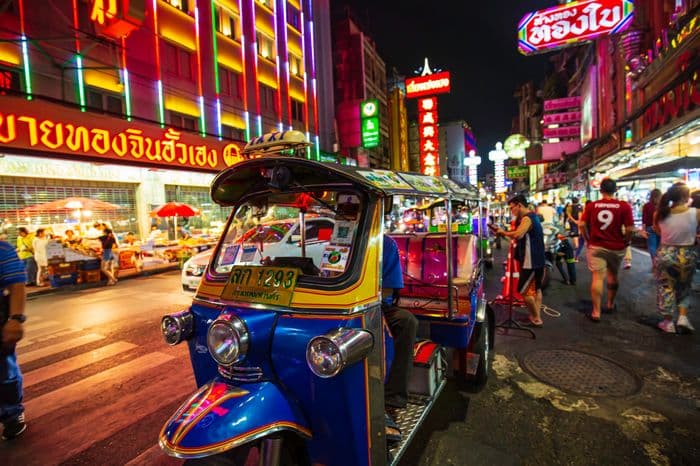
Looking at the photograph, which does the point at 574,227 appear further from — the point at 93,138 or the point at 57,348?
the point at 93,138

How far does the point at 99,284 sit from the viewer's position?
39.8 feet

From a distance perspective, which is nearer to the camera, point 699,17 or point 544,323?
point 544,323

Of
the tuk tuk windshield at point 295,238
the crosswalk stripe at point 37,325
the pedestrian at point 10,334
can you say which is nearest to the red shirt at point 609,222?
the tuk tuk windshield at point 295,238

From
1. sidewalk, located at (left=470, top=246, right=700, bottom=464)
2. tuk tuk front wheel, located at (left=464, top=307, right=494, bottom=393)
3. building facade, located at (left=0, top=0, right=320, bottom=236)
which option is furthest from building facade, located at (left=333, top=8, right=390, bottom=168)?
tuk tuk front wheel, located at (left=464, top=307, right=494, bottom=393)

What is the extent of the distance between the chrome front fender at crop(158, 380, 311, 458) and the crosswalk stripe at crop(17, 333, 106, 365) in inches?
204

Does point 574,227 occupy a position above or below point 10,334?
above

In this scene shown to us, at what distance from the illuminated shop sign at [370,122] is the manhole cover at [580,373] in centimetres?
2482

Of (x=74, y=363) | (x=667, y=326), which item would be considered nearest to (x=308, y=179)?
(x=74, y=363)

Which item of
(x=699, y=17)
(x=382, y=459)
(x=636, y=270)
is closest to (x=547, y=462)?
(x=382, y=459)

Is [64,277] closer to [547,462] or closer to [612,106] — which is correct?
[547,462]

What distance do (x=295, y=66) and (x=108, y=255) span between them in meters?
19.5

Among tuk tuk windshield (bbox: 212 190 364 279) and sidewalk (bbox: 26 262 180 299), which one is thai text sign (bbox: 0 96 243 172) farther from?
tuk tuk windshield (bbox: 212 190 364 279)

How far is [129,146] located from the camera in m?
13.5

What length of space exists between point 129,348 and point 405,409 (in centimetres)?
475
